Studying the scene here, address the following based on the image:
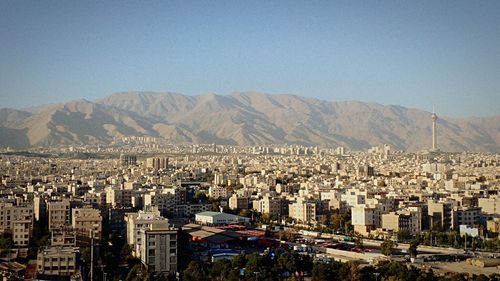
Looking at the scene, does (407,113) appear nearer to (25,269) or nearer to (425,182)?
(425,182)

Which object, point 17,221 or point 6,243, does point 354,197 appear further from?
point 6,243

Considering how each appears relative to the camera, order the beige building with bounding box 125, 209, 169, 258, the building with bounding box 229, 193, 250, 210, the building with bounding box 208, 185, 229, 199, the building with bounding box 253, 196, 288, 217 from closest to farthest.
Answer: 1. the beige building with bounding box 125, 209, 169, 258
2. the building with bounding box 253, 196, 288, 217
3. the building with bounding box 229, 193, 250, 210
4. the building with bounding box 208, 185, 229, 199

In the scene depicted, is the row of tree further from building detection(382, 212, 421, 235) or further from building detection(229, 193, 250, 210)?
building detection(229, 193, 250, 210)

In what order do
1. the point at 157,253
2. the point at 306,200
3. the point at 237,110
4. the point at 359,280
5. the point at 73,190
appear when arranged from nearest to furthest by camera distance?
the point at 359,280 → the point at 157,253 → the point at 306,200 → the point at 73,190 → the point at 237,110

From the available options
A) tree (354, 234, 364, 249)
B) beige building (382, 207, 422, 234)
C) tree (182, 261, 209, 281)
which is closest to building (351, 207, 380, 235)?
beige building (382, 207, 422, 234)

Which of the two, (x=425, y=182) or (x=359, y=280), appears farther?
(x=425, y=182)

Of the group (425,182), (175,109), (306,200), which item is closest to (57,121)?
(175,109)
